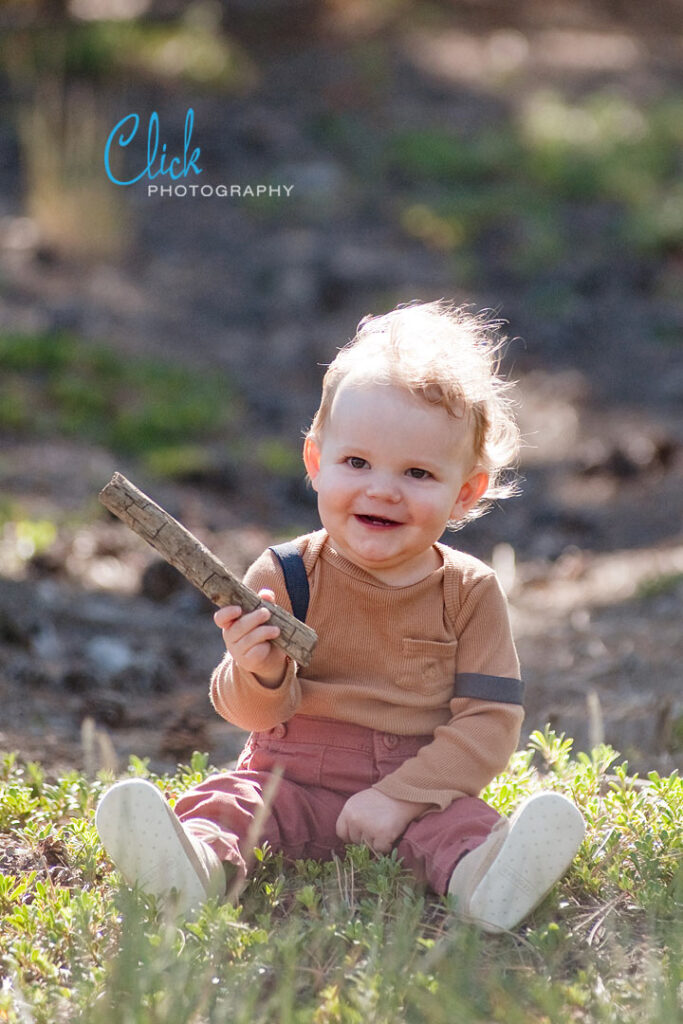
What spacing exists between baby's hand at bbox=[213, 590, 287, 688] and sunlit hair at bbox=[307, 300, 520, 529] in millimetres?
477

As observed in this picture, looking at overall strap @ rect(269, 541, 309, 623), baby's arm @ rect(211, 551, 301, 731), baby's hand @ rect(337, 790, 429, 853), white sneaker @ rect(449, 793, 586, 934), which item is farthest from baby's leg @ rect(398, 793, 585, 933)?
overall strap @ rect(269, 541, 309, 623)

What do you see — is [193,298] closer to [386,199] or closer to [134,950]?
[386,199]

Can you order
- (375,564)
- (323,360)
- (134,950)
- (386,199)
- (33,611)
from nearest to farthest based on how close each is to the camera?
(134,950), (375,564), (33,611), (323,360), (386,199)

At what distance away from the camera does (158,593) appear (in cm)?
594

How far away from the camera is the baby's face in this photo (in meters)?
2.76

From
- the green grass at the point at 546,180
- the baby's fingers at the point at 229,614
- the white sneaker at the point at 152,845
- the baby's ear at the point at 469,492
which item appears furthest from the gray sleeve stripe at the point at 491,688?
the green grass at the point at 546,180

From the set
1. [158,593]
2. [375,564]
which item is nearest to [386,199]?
[158,593]

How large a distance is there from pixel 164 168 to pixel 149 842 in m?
10.1

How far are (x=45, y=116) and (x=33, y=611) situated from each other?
7.59m

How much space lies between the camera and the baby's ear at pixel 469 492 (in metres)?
2.92

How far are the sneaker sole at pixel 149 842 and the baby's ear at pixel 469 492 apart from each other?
924 mm

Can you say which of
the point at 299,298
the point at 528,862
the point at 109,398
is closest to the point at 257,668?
the point at 528,862

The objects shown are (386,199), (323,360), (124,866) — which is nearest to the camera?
(124,866)

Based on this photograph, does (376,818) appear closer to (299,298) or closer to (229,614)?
(229,614)
